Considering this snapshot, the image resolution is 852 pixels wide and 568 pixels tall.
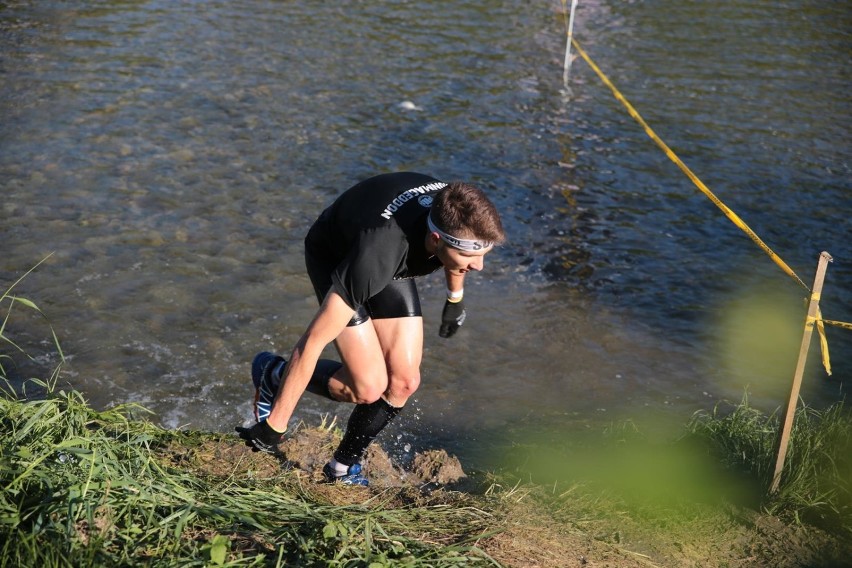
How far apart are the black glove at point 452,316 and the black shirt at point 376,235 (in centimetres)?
46

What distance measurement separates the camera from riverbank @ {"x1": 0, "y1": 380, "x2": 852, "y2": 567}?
130 inches

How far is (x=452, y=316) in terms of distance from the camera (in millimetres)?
5152

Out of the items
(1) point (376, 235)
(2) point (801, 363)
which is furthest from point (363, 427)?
(2) point (801, 363)

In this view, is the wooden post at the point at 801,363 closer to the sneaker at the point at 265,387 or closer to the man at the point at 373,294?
the man at the point at 373,294

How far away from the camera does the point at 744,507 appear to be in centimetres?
480

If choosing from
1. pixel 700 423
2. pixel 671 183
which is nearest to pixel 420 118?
pixel 671 183

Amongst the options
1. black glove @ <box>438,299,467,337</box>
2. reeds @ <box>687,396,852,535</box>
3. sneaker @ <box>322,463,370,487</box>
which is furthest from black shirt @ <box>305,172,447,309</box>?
reeds @ <box>687,396,852,535</box>

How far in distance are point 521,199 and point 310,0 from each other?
30.7ft

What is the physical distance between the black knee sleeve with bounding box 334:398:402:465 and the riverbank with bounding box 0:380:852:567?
0.75 feet

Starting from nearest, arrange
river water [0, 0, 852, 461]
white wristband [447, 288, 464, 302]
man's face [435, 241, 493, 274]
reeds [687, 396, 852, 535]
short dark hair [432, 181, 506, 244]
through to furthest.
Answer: short dark hair [432, 181, 506, 244] → man's face [435, 241, 493, 274] → reeds [687, 396, 852, 535] → white wristband [447, 288, 464, 302] → river water [0, 0, 852, 461]

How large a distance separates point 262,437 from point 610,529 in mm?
1816

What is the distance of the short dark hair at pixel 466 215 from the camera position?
13.3ft

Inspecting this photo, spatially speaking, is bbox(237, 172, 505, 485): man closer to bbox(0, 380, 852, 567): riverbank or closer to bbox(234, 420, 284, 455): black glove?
bbox(234, 420, 284, 455): black glove

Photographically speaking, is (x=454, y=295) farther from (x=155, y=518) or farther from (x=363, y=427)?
(x=155, y=518)
